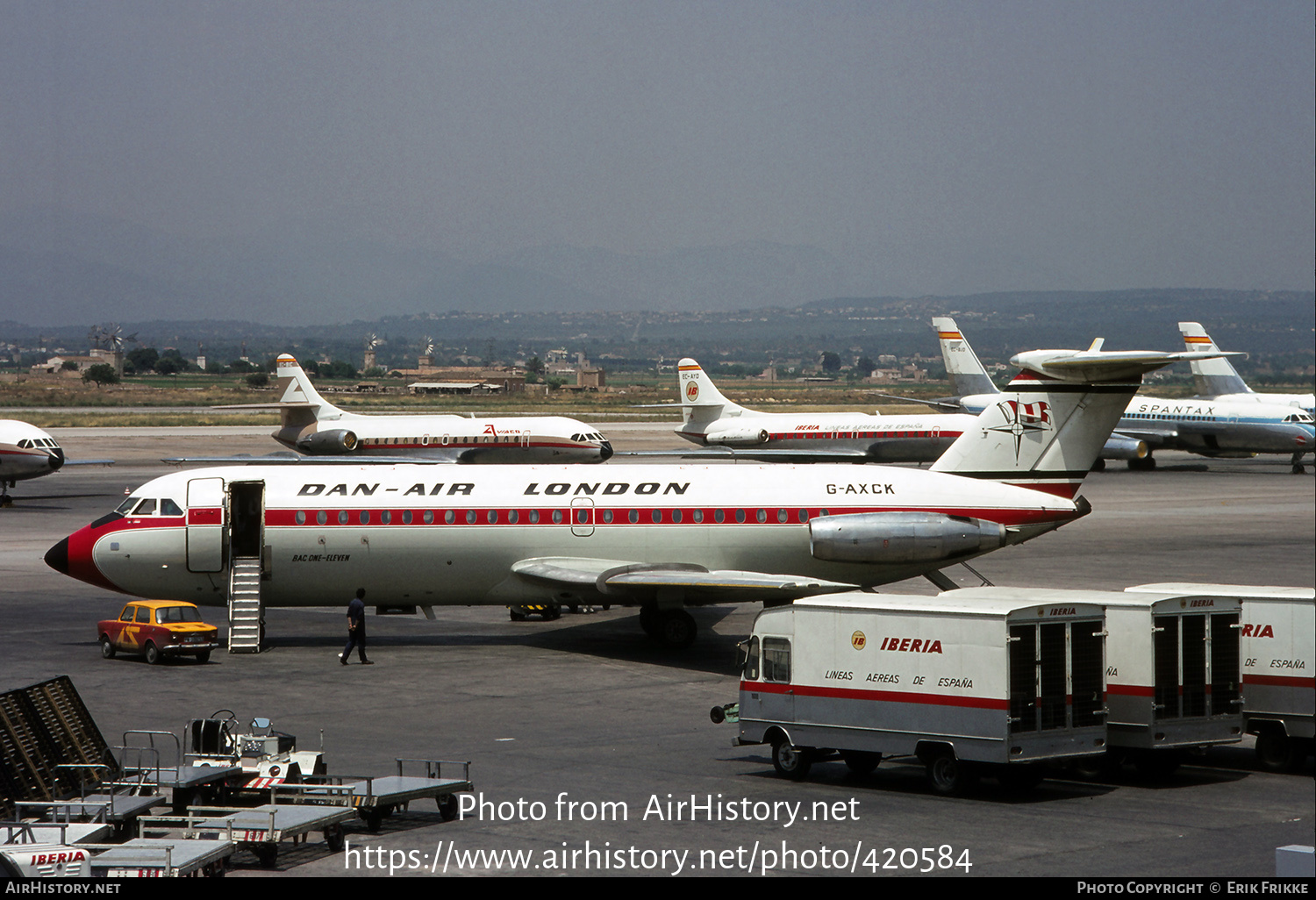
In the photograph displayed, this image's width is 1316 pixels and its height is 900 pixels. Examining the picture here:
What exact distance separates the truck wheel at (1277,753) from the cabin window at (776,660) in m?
7.50

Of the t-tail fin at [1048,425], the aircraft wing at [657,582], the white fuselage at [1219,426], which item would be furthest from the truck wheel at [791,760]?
the white fuselage at [1219,426]

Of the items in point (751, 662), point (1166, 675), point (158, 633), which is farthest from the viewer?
point (158, 633)

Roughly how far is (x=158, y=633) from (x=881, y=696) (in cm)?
1774

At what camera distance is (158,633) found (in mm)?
30703

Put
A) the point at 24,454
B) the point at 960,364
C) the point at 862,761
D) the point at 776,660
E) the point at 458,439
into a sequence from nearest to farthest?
the point at 862,761 → the point at 776,660 → the point at 24,454 → the point at 458,439 → the point at 960,364

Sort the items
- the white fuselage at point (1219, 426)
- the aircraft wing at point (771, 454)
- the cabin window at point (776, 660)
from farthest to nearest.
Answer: the white fuselage at point (1219, 426)
the aircraft wing at point (771, 454)
the cabin window at point (776, 660)

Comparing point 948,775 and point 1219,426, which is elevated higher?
point 1219,426

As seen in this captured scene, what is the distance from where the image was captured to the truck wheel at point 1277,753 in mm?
21234

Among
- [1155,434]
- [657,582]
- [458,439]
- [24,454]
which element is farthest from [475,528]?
[1155,434]

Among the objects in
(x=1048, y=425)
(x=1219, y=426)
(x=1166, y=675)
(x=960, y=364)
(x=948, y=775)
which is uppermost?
(x=960, y=364)

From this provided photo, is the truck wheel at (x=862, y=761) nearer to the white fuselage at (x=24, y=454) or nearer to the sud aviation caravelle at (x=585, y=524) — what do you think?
the sud aviation caravelle at (x=585, y=524)

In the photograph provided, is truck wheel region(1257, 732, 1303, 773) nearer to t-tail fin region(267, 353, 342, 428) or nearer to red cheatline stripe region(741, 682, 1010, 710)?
red cheatline stripe region(741, 682, 1010, 710)

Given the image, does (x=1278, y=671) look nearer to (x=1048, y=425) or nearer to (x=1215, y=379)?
(x=1048, y=425)
